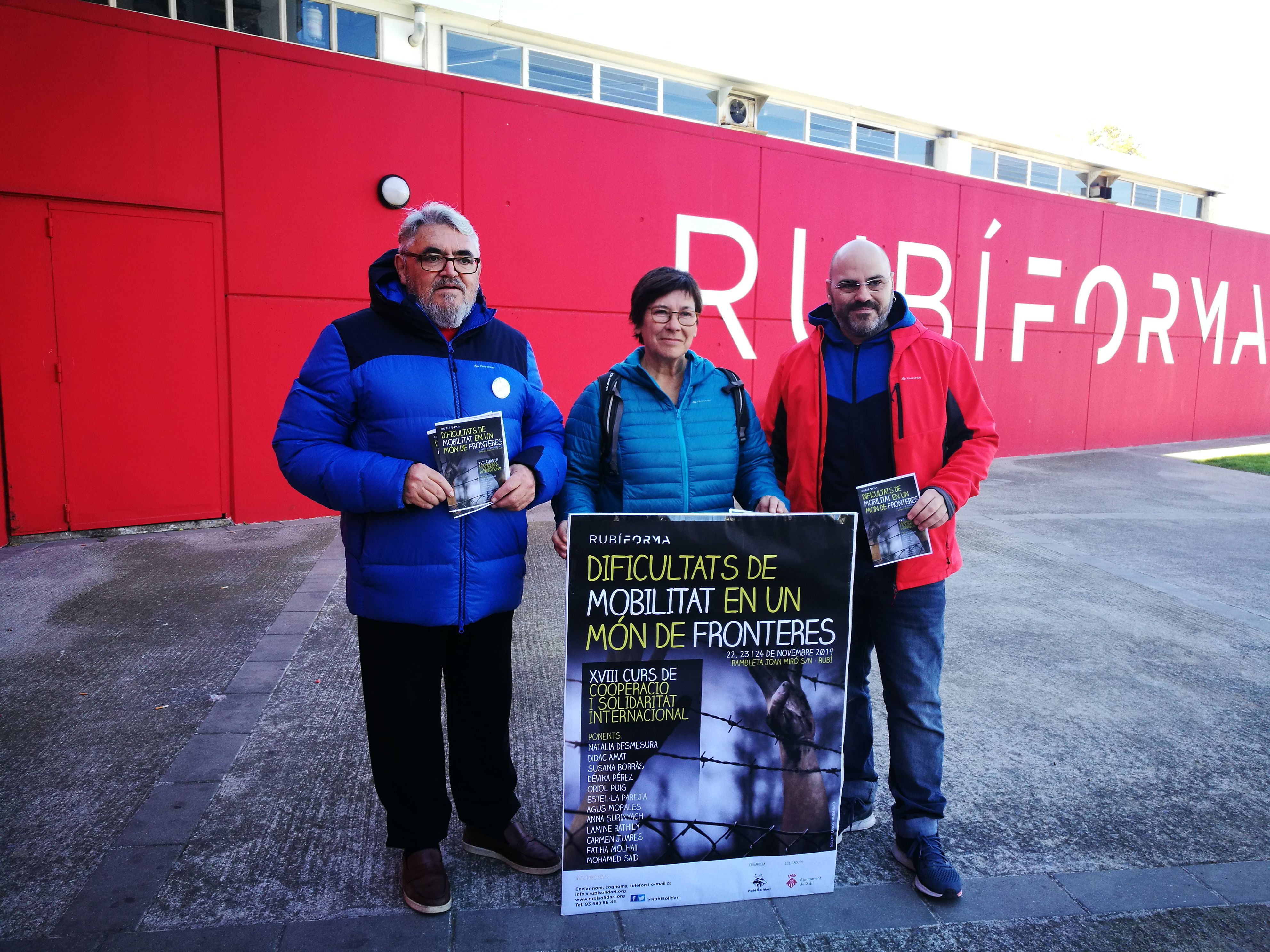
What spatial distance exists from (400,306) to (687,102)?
8470 millimetres

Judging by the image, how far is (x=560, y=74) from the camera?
355 inches

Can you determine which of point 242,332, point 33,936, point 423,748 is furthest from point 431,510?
point 242,332

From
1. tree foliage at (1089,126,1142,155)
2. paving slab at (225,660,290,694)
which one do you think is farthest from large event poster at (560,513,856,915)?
tree foliage at (1089,126,1142,155)

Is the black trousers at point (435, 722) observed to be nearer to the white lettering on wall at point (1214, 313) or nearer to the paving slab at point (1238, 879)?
the paving slab at point (1238, 879)

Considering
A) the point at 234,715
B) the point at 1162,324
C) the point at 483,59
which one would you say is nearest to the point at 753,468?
the point at 234,715

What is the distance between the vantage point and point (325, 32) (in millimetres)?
7680

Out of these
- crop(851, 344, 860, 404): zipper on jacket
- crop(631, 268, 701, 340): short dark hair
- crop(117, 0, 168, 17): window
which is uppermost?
crop(117, 0, 168, 17): window

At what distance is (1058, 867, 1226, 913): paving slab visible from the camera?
262cm

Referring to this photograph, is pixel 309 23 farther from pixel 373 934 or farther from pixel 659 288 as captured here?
pixel 373 934

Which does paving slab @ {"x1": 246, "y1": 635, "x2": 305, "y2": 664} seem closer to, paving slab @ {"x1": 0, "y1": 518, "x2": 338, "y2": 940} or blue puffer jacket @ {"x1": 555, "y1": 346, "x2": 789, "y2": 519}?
paving slab @ {"x1": 0, "y1": 518, "x2": 338, "y2": 940}

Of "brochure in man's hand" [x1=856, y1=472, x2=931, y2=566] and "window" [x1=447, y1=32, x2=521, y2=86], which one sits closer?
"brochure in man's hand" [x1=856, y1=472, x2=931, y2=566]

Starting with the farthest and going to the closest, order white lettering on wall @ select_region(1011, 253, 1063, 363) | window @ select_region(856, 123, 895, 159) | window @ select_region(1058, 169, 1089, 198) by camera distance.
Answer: window @ select_region(1058, 169, 1089, 198) < white lettering on wall @ select_region(1011, 253, 1063, 363) < window @ select_region(856, 123, 895, 159)

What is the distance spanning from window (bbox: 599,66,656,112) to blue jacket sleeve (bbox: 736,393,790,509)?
7.59m

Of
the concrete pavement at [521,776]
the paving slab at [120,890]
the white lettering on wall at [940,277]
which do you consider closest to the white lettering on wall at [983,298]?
the white lettering on wall at [940,277]
